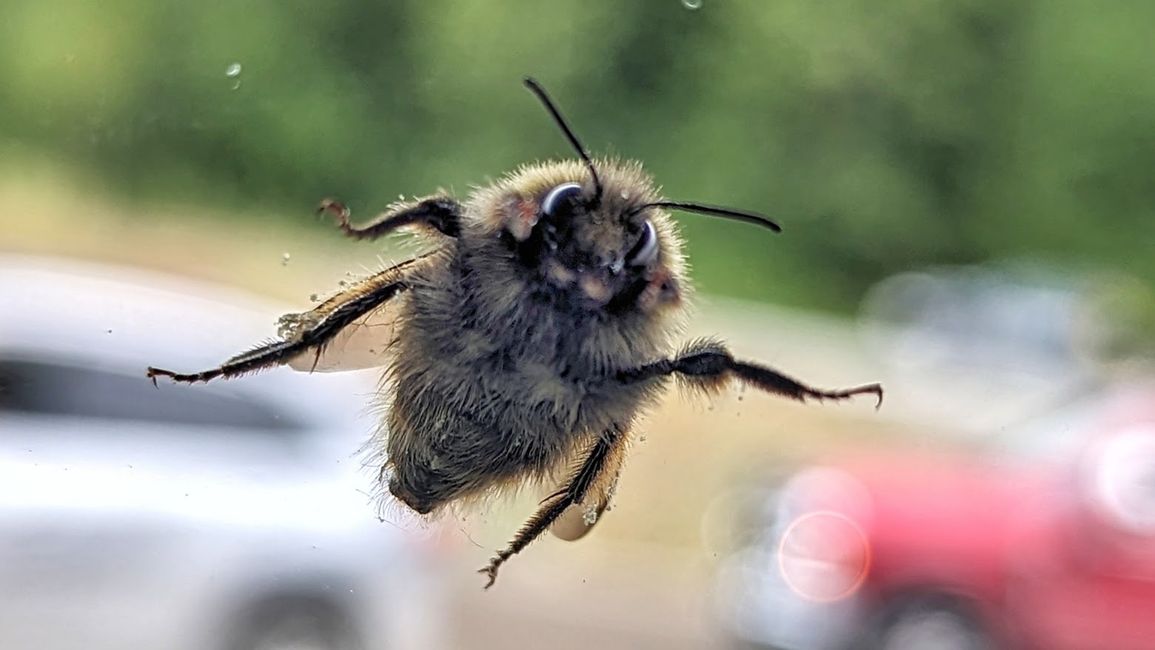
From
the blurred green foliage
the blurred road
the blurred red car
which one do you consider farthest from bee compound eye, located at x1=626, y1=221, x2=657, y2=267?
the blurred red car

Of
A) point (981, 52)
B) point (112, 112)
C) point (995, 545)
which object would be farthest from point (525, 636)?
point (981, 52)

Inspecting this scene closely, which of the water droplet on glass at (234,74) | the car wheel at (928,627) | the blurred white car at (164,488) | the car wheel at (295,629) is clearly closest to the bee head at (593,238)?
the blurred white car at (164,488)

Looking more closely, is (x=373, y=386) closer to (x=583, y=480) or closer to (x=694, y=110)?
(x=583, y=480)

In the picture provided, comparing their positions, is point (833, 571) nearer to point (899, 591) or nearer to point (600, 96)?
point (899, 591)

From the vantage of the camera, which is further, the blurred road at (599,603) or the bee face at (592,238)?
the blurred road at (599,603)

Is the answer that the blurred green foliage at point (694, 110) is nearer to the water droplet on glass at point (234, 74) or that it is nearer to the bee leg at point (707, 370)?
the water droplet on glass at point (234, 74)

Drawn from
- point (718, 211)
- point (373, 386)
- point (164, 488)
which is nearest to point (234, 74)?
point (164, 488)

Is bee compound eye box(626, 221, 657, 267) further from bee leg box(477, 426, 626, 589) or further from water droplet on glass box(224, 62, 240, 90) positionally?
water droplet on glass box(224, 62, 240, 90)
